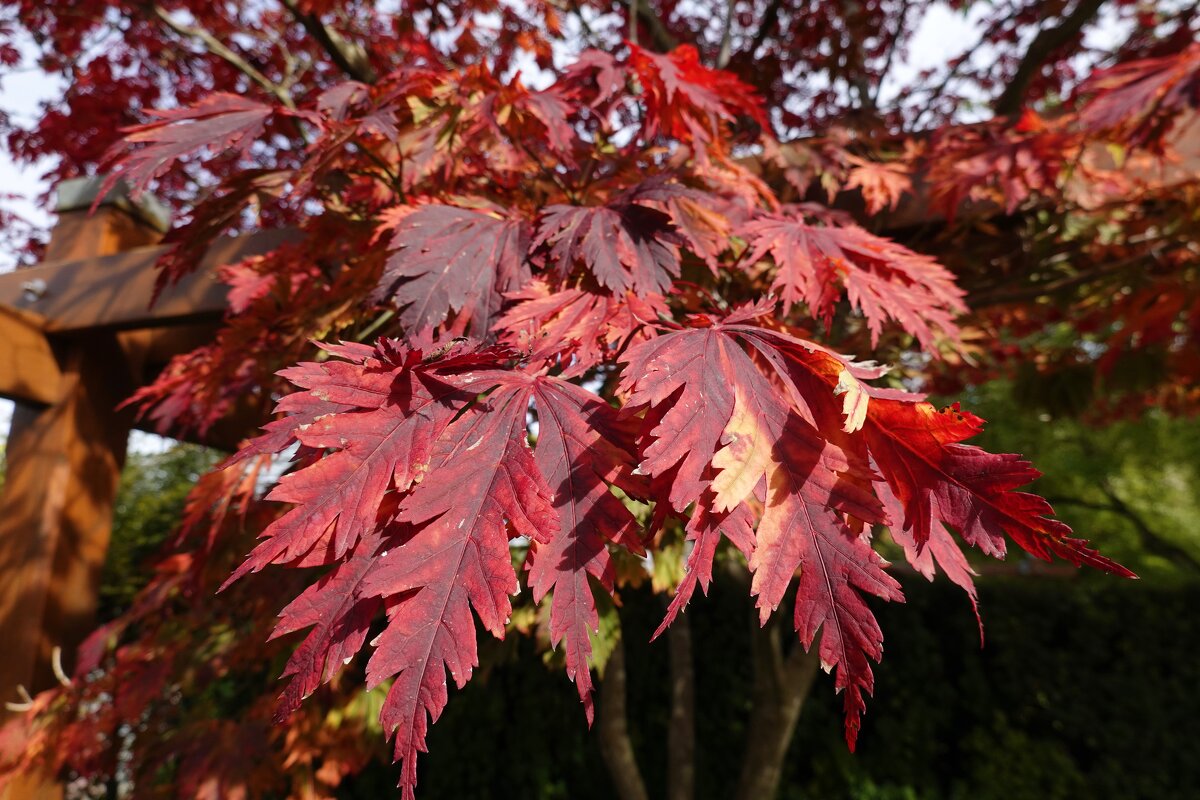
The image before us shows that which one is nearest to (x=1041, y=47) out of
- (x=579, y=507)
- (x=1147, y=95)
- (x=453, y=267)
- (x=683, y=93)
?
(x=1147, y=95)

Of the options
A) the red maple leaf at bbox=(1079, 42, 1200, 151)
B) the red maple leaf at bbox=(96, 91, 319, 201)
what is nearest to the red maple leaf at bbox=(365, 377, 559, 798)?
the red maple leaf at bbox=(96, 91, 319, 201)

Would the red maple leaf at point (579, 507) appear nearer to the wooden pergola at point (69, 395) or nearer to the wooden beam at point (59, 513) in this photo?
the wooden pergola at point (69, 395)

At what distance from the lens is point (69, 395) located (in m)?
2.68

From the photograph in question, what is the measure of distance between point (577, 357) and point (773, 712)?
233cm

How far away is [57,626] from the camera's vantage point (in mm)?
2531

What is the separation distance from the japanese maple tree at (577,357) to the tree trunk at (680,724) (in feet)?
1.13

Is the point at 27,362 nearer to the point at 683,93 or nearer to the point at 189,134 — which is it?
the point at 189,134

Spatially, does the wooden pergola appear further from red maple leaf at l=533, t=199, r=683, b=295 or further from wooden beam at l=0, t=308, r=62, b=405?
red maple leaf at l=533, t=199, r=683, b=295

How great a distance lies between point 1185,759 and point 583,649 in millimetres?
4777

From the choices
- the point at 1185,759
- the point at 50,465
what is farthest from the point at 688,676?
the point at 1185,759

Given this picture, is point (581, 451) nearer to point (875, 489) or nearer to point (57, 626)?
point (875, 489)

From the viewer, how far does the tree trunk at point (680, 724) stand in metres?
2.80

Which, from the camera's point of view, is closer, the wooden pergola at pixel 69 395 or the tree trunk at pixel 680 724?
the wooden pergola at pixel 69 395

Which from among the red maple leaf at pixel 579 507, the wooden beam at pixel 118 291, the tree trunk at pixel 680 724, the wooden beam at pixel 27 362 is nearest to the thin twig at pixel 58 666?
the wooden beam at pixel 27 362
